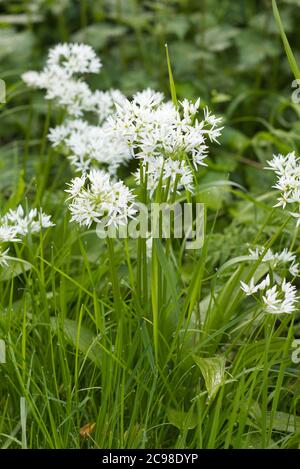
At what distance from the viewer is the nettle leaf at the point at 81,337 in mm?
2429

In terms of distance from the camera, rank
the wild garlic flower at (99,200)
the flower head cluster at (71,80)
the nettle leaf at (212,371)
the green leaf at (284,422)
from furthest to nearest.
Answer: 1. the flower head cluster at (71,80)
2. the green leaf at (284,422)
3. the nettle leaf at (212,371)
4. the wild garlic flower at (99,200)

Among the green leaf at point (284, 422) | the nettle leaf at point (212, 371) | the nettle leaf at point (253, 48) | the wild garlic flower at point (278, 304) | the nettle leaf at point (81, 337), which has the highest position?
the nettle leaf at point (253, 48)

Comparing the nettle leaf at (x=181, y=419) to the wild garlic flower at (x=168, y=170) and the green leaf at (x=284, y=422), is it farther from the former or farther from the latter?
the wild garlic flower at (x=168, y=170)

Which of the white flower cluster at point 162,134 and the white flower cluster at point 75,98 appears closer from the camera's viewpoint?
the white flower cluster at point 162,134

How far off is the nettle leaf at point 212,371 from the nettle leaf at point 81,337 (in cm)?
32

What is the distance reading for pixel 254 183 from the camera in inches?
165

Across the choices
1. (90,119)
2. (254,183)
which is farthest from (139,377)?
(90,119)

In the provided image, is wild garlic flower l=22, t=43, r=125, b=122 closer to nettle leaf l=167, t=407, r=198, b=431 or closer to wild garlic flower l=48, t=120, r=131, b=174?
wild garlic flower l=48, t=120, r=131, b=174

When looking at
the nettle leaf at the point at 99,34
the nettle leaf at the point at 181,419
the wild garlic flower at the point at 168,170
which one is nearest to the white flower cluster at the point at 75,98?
the wild garlic flower at the point at 168,170

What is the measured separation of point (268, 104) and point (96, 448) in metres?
3.06

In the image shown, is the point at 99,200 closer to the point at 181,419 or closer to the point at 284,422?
the point at 181,419

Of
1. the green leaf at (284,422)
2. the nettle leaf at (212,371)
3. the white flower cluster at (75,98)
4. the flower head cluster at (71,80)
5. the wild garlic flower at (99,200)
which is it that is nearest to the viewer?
the wild garlic flower at (99,200)

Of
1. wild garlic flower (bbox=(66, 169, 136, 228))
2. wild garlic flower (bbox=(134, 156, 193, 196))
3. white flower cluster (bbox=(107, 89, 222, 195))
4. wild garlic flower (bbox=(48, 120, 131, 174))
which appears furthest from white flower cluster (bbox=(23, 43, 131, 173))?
wild garlic flower (bbox=(66, 169, 136, 228))

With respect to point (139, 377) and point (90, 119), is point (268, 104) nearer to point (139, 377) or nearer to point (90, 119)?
point (90, 119)
